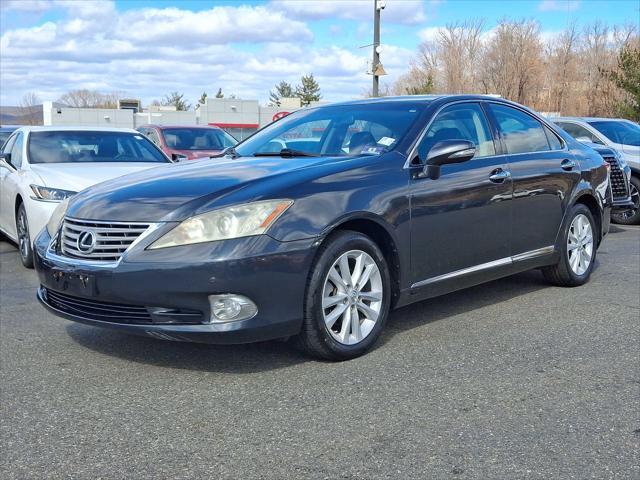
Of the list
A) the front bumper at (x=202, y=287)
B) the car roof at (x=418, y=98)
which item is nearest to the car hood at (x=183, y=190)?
the front bumper at (x=202, y=287)

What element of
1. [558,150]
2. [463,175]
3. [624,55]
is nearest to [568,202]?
[558,150]

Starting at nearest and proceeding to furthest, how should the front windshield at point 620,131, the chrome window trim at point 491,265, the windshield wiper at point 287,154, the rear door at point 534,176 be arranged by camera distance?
1. the chrome window trim at point 491,265
2. the windshield wiper at point 287,154
3. the rear door at point 534,176
4. the front windshield at point 620,131

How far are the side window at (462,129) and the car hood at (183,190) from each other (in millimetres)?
784

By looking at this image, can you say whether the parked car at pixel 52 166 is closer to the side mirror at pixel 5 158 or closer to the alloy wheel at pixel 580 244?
the side mirror at pixel 5 158

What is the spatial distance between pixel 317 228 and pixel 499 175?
6.13ft

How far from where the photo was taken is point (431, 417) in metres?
3.57

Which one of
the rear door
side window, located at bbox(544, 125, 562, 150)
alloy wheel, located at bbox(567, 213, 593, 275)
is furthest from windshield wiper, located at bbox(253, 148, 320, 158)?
alloy wheel, located at bbox(567, 213, 593, 275)

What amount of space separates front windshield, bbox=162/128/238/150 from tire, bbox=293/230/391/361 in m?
10.8

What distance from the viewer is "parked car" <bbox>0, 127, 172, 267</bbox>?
731 centimetres

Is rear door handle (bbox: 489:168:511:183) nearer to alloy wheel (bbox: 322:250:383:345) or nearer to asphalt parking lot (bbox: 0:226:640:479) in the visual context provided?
asphalt parking lot (bbox: 0:226:640:479)

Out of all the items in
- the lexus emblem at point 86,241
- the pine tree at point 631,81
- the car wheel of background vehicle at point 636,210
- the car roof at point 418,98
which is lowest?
the car wheel of background vehicle at point 636,210

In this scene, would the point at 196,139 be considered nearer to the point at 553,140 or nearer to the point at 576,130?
the point at 576,130

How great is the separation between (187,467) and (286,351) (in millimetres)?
1620

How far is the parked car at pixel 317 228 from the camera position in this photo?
397cm
